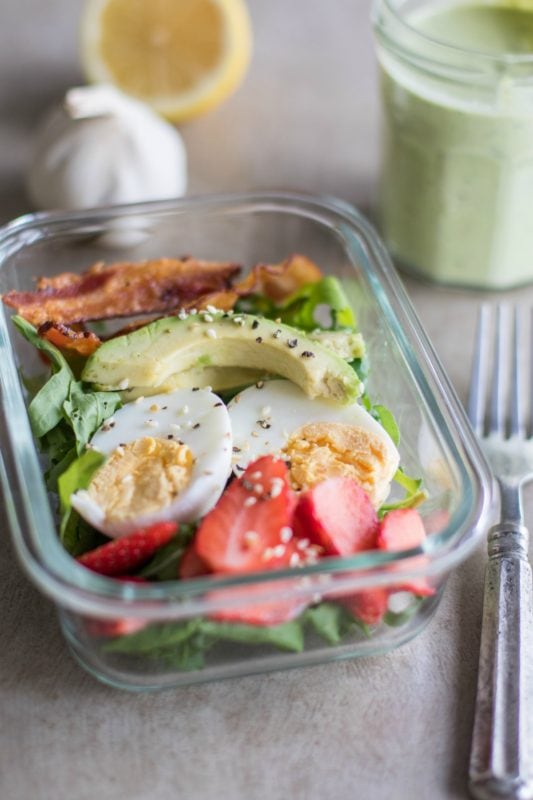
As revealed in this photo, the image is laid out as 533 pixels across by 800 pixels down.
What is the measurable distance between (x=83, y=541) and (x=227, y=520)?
0.73 ft

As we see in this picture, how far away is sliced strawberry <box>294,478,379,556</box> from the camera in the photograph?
137 centimetres

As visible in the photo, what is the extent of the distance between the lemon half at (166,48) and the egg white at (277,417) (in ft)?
3.38

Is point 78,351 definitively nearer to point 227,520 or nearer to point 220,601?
point 227,520

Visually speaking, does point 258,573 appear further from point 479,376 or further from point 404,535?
point 479,376

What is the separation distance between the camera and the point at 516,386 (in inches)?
74.2

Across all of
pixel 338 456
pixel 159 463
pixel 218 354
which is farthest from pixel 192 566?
pixel 218 354

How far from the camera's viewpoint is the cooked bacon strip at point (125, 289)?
A: 1748mm

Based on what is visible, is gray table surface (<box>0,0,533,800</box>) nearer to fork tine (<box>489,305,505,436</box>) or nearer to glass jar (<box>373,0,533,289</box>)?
fork tine (<box>489,305,505,436</box>)

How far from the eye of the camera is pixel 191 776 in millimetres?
1335

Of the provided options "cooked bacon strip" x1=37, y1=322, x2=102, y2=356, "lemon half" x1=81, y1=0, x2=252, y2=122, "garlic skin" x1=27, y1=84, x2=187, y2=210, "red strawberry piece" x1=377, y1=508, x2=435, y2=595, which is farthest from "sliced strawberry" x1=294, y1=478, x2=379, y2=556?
"lemon half" x1=81, y1=0, x2=252, y2=122

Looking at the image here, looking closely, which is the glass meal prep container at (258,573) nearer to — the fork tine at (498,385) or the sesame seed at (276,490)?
the sesame seed at (276,490)

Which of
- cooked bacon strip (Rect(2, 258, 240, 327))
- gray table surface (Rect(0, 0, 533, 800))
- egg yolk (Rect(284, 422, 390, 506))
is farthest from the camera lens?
cooked bacon strip (Rect(2, 258, 240, 327))

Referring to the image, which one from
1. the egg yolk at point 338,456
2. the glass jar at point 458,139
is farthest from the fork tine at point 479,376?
the egg yolk at point 338,456

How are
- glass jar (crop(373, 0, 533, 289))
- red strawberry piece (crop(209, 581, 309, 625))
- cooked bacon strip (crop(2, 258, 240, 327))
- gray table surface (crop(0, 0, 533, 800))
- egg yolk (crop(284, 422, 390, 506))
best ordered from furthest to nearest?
glass jar (crop(373, 0, 533, 289)) < cooked bacon strip (crop(2, 258, 240, 327)) < egg yolk (crop(284, 422, 390, 506)) < gray table surface (crop(0, 0, 533, 800)) < red strawberry piece (crop(209, 581, 309, 625))
